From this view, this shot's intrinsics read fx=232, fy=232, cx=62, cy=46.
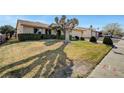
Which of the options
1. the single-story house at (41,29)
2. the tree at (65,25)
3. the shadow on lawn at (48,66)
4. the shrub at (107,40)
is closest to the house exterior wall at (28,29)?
the single-story house at (41,29)

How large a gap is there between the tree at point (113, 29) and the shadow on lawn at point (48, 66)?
1.48 metres

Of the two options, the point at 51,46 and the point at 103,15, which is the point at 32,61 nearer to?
the point at 51,46

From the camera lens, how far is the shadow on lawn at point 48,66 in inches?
257

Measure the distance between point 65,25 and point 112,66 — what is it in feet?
6.65

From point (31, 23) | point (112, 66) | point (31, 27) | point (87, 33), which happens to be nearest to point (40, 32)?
point (31, 27)

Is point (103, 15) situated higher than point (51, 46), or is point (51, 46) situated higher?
point (103, 15)

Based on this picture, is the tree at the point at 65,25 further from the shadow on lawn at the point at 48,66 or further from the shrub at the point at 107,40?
the shrub at the point at 107,40

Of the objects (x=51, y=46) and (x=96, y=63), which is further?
(x=51, y=46)

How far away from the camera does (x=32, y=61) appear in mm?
7020

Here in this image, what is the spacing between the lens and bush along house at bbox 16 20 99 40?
23.9 ft

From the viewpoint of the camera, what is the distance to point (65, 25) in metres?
7.54

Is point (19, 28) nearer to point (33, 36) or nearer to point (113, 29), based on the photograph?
point (33, 36)
